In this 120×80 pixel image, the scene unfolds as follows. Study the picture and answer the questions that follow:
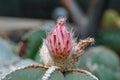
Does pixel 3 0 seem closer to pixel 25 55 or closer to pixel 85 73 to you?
pixel 25 55

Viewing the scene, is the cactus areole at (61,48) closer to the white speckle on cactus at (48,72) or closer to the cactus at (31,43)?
the white speckle on cactus at (48,72)

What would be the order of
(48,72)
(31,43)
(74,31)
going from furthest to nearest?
1. (31,43)
2. (74,31)
3. (48,72)

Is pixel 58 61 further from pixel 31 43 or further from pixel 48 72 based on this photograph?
pixel 31 43

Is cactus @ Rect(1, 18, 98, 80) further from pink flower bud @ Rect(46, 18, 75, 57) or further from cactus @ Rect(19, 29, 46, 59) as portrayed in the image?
cactus @ Rect(19, 29, 46, 59)

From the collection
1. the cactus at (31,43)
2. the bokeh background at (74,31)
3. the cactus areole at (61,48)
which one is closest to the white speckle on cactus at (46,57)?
the cactus areole at (61,48)

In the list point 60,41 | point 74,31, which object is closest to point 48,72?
point 60,41

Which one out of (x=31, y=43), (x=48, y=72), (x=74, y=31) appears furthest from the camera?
(x=31, y=43)

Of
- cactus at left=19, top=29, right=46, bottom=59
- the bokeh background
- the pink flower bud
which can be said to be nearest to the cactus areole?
the pink flower bud
